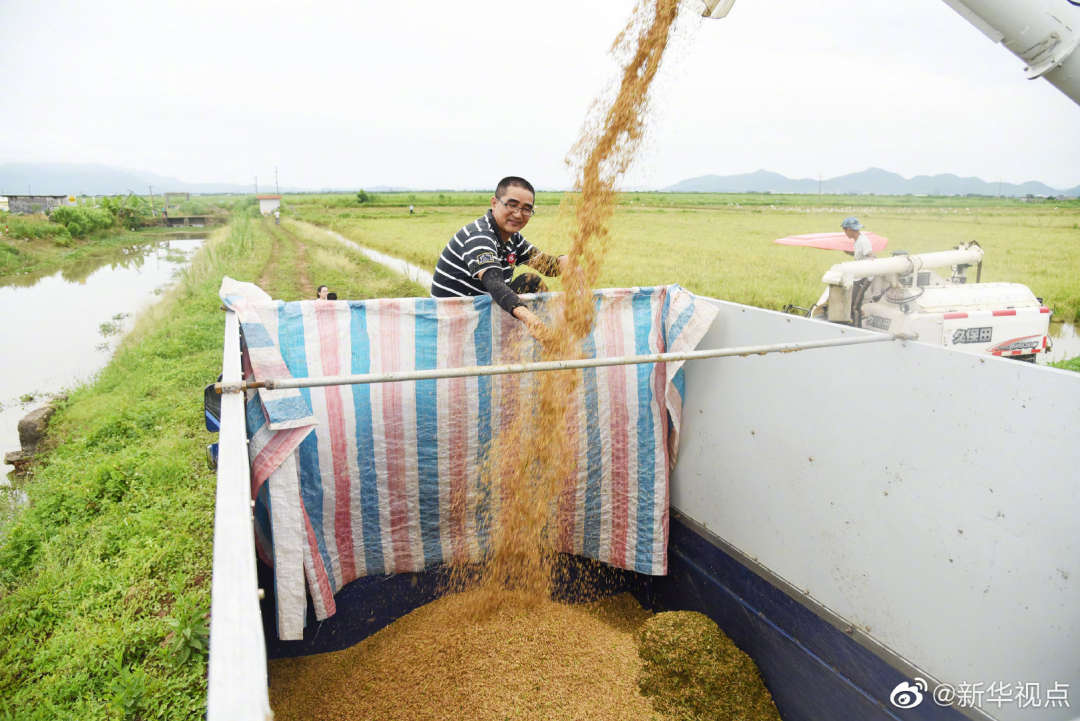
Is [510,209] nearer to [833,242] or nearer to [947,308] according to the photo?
[947,308]

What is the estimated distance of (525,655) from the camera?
211 centimetres

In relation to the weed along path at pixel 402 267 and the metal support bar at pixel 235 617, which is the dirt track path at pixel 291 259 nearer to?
the weed along path at pixel 402 267

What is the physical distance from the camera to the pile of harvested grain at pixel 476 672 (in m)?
1.94

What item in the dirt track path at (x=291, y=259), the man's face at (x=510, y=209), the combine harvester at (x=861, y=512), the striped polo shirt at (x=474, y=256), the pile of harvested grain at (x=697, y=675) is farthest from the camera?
the dirt track path at (x=291, y=259)

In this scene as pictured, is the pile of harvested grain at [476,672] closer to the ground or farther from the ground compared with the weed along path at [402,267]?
closer to the ground

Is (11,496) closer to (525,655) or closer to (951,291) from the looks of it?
(525,655)

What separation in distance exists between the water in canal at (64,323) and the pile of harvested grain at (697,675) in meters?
5.40

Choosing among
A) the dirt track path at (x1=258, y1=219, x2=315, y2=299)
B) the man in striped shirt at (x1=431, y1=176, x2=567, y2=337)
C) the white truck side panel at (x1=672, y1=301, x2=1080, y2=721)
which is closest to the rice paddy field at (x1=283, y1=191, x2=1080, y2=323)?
the man in striped shirt at (x1=431, y1=176, x2=567, y2=337)

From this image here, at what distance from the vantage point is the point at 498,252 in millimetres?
2666

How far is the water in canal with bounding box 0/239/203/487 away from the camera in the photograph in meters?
7.52

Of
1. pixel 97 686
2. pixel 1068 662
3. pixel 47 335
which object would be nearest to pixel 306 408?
pixel 97 686

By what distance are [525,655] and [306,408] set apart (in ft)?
3.68

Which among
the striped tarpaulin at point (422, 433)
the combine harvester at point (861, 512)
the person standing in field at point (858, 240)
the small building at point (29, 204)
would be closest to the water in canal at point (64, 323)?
the striped tarpaulin at point (422, 433)

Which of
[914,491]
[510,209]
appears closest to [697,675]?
[914,491]
